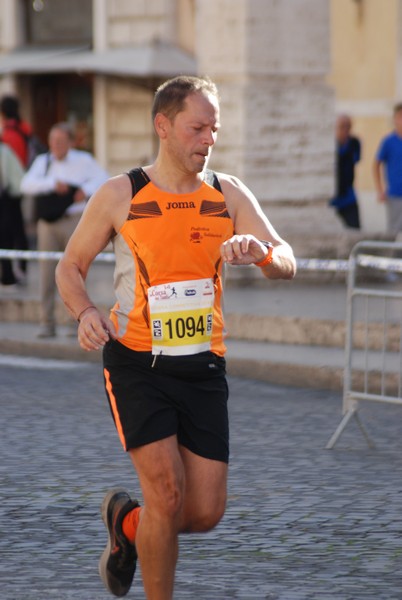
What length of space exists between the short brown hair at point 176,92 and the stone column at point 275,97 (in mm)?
10938

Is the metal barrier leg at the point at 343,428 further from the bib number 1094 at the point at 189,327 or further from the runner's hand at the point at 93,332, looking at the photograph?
the runner's hand at the point at 93,332

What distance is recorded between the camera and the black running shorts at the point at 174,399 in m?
5.34

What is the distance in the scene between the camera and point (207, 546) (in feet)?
21.6

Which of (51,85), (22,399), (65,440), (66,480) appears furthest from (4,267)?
(51,85)

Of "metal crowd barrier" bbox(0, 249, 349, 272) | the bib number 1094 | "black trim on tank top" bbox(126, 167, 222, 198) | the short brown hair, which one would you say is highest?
the short brown hair

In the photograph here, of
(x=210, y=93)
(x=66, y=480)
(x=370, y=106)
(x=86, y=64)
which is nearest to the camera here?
(x=210, y=93)

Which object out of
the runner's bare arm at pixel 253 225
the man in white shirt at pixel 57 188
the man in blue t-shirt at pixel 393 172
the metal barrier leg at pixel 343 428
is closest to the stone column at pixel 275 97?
the man in blue t-shirt at pixel 393 172

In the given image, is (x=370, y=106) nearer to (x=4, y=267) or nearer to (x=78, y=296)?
(x=4, y=267)

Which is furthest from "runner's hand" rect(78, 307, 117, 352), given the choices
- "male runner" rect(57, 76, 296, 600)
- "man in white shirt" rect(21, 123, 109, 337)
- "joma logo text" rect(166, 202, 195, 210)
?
"man in white shirt" rect(21, 123, 109, 337)

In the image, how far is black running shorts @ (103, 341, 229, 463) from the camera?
17.5ft

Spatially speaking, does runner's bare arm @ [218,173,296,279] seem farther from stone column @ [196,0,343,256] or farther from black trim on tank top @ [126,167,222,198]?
stone column @ [196,0,343,256]

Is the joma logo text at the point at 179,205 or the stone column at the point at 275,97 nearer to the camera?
the joma logo text at the point at 179,205

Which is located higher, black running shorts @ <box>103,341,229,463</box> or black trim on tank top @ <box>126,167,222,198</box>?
black trim on tank top @ <box>126,167,222,198</box>

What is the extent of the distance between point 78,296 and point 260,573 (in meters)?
1.35
